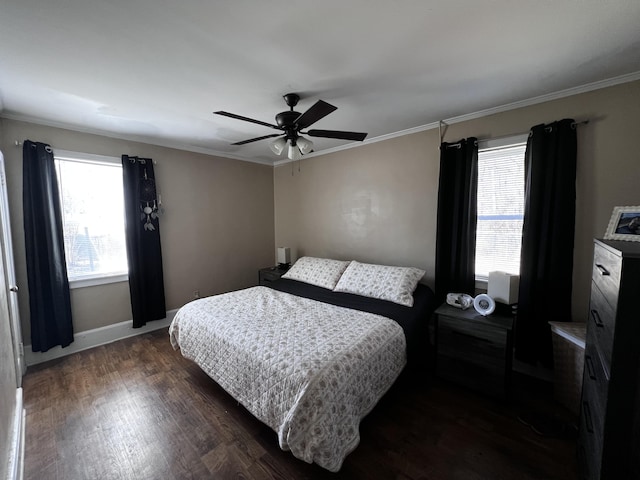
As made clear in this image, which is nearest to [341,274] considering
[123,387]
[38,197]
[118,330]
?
[123,387]

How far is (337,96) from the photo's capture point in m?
2.11

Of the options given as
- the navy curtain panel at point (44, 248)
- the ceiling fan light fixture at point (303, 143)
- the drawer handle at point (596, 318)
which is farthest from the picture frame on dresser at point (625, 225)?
the navy curtain panel at point (44, 248)

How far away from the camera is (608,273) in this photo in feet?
3.56

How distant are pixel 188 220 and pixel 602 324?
395cm

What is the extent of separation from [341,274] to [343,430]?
6.09ft

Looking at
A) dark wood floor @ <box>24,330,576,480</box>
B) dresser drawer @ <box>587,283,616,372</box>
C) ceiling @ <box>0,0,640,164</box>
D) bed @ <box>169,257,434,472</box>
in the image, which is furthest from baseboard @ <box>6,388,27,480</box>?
dresser drawer @ <box>587,283,616,372</box>

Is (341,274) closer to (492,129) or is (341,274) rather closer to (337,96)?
(337,96)

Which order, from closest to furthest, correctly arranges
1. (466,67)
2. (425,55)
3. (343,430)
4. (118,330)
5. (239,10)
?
1. (239,10)
2. (343,430)
3. (425,55)
4. (466,67)
5. (118,330)

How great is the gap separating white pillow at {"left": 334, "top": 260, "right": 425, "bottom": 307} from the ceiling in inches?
63.0

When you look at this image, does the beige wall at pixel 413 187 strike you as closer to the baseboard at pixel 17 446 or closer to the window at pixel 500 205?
the window at pixel 500 205

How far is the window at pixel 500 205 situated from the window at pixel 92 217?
Result: 3.99 m

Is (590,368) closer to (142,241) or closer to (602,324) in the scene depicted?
(602,324)

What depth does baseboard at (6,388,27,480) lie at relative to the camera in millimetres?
1366

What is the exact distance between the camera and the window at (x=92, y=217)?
276 cm
